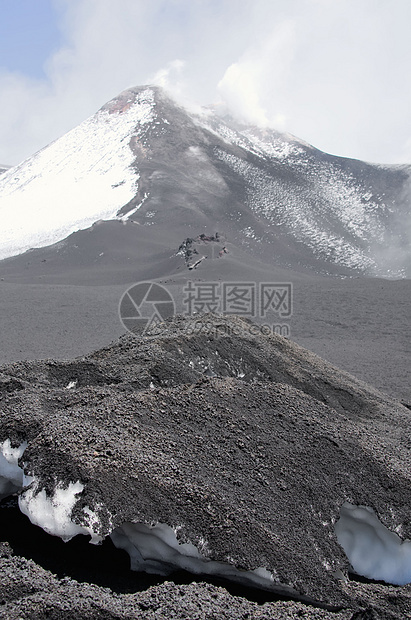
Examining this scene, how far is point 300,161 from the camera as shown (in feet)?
159

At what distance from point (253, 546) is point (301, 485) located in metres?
0.57

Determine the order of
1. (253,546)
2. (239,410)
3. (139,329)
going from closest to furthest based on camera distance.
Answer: (253,546), (239,410), (139,329)

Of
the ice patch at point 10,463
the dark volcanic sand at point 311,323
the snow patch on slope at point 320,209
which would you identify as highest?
the snow patch on slope at point 320,209

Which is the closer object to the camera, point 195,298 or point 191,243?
point 195,298

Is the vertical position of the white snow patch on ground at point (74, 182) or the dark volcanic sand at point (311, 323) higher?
the white snow patch on ground at point (74, 182)

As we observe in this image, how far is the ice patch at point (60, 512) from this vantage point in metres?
2.88

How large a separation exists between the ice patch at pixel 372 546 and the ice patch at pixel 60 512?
1.63 meters

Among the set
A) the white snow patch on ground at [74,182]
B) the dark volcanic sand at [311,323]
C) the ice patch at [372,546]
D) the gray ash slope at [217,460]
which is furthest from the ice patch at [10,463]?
the white snow patch on ground at [74,182]

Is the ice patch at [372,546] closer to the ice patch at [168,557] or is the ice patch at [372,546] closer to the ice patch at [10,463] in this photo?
the ice patch at [168,557]

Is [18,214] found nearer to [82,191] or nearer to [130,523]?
[82,191]

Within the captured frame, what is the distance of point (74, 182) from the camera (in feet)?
140

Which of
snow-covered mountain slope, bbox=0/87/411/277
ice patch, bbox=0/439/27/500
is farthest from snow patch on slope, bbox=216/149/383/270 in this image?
ice patch, bbox=0/439/27/500

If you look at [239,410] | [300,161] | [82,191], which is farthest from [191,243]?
[300,161]

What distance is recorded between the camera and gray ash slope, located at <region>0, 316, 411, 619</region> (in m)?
2.93
